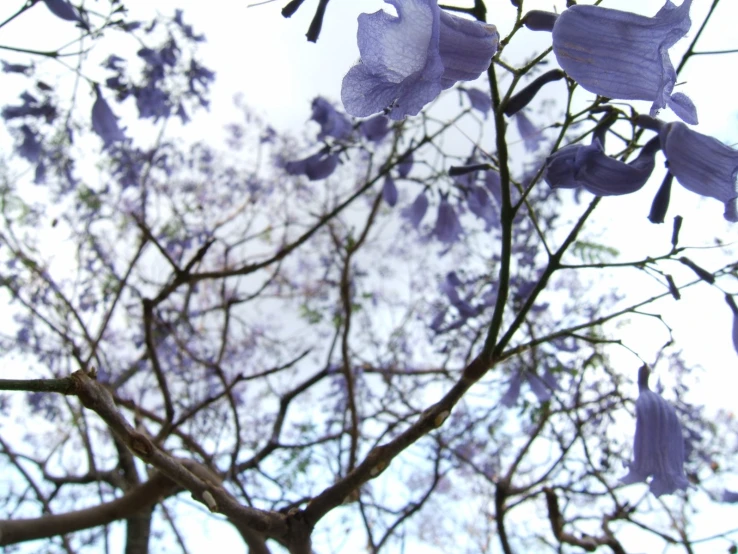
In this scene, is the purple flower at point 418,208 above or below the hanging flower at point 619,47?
above

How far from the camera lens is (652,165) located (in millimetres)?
845

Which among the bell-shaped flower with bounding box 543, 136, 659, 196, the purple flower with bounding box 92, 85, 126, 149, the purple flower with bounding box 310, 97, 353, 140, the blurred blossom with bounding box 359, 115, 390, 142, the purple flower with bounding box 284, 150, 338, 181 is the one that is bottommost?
the bell-shaped flower with bounding box 543, 136, 659, 196

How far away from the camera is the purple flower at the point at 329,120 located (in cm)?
226

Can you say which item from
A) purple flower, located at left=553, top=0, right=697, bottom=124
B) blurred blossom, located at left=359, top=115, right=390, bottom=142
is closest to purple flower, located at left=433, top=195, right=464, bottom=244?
blurred blossom, located at left=359, top=115, right=390, bottom=142

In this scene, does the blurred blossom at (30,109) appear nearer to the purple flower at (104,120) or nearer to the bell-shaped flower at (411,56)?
the purple flower at (104,120)

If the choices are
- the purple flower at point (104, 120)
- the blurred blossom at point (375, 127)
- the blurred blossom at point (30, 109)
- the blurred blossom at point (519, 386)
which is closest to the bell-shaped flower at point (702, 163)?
the blurred blossom at point (519, 386)

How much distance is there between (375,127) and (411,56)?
158cm

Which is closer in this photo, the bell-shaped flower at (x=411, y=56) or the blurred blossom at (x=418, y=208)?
the bell-shaped flower at (x=411, y=56)

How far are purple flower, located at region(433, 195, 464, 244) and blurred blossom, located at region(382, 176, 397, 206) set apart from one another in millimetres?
228

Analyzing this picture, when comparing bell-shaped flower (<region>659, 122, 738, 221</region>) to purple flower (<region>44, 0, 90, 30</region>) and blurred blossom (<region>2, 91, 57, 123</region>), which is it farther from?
blurred blossom (<region>2, 91, 57, 123</region>)

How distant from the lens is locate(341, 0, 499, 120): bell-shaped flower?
25.7 inches

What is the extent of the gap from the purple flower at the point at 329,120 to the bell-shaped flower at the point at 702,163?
5.27ft

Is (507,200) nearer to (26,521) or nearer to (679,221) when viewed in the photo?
(679,221)

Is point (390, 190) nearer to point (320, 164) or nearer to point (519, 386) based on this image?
point (320, 164)
